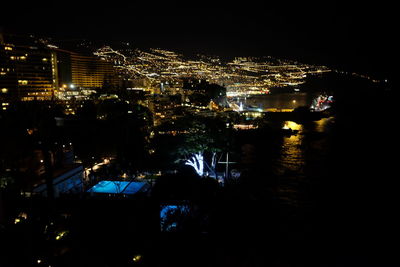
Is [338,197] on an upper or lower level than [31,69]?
lower

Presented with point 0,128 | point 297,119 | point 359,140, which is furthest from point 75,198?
point 297,119

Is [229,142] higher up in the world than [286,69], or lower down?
lower down

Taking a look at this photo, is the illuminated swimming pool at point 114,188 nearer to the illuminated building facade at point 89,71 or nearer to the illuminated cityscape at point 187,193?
the illuminated cityscape at point 187,193

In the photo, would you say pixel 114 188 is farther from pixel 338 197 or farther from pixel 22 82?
pixel 22 82

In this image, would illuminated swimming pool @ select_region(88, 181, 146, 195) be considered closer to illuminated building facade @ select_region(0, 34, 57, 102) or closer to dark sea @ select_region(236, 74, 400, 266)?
dark sea @ select_region(236, 74, 400, 266)

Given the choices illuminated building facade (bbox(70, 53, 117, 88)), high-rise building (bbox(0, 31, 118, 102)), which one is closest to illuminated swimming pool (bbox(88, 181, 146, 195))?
high-rise building (bbox(0, 31, 118, 102))

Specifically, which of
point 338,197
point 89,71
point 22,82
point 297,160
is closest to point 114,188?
point 338,197

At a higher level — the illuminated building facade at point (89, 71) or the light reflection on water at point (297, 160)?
the illuminated building facade at point (89, 71)

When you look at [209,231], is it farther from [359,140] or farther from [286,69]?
[286,69]

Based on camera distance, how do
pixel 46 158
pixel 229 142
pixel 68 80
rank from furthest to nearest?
pixel 68 80
pixel 229 142
pixel 46 158

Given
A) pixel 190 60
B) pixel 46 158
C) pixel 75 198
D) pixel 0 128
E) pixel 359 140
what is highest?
pixel 190 60

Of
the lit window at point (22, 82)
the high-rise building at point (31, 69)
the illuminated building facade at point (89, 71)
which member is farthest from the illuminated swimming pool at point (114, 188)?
the illuminated building facade at point (89, 71)
